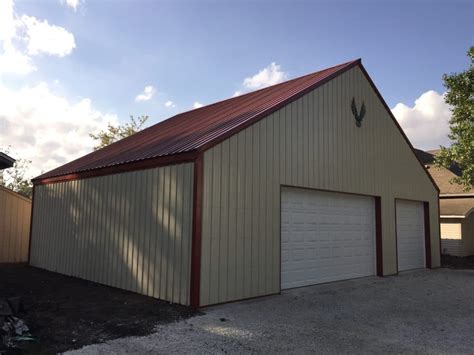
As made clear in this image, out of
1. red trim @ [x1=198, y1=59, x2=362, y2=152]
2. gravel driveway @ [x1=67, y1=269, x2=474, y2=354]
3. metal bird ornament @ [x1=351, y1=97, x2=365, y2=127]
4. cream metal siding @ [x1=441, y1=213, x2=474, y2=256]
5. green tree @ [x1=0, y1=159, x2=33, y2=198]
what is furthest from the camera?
green tree @ [x1=0, y1=159, x2=33, y2=198]

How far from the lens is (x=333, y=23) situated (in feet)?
35.4

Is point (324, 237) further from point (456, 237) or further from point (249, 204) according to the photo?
point (456, 237)

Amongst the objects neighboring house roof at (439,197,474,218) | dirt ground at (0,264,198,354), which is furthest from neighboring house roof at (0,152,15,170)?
neighboring house roof at (439,197,474,218)

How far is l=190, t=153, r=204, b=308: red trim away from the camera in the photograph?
22.5ft

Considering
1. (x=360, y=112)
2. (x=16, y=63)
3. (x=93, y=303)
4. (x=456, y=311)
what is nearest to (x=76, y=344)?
(x=93, y=303)

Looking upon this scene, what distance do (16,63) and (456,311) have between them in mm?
11358

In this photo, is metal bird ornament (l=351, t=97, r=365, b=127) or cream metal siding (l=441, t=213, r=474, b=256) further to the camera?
cream metal siding (l=441, t=213, r=474, b=256)

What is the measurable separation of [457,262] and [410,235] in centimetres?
527

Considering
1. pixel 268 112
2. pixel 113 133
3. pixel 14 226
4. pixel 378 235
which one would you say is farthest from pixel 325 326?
pixel 113 133

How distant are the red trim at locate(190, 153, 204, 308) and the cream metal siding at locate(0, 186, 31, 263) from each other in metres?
10.1

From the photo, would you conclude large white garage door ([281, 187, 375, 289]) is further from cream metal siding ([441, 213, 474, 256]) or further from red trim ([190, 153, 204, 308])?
cream metal siding ([441, 213, 474, 256])

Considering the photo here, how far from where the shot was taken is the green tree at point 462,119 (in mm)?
15312

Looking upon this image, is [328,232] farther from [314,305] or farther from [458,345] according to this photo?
[458,345]

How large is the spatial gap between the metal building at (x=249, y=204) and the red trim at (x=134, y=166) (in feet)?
0.11
